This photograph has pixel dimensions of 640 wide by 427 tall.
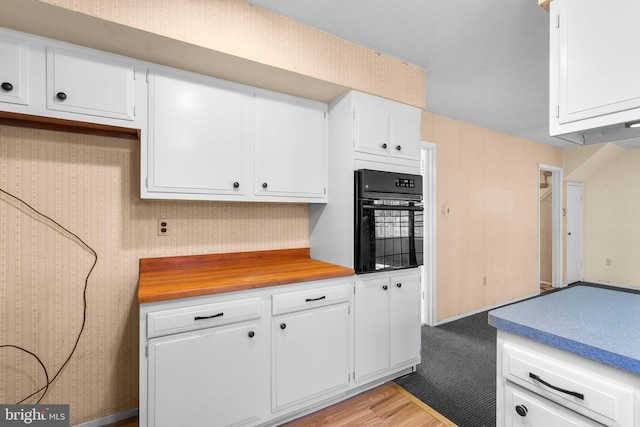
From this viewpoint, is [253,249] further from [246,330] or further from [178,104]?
[178,104]

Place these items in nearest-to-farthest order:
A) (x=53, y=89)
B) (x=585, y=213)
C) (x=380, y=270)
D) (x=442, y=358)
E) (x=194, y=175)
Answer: (x=53, y=89), (x=194, y=175), (x=380, y=270), (x=442, y=358), (x=585, y=213)

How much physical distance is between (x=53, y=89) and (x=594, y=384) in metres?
2.59

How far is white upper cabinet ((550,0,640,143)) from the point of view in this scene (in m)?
1.17

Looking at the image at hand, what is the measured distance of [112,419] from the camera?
188cm

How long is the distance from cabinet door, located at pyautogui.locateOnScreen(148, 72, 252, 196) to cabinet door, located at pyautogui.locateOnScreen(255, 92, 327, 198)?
0.11m

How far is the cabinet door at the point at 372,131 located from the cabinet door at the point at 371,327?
1.01 metres

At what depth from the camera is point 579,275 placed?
5.76m

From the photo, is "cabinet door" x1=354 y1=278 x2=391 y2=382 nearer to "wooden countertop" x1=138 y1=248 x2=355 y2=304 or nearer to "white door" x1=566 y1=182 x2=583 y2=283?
"wooden countertop" x1=138 y1=248 x2=355 y2=304

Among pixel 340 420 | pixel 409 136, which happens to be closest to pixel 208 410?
pixel 340 420

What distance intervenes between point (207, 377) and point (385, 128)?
207 centimetres

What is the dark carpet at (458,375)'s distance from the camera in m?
2.02

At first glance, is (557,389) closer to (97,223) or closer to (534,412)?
(534,412)

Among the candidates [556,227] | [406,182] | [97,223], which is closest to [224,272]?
[97,223]

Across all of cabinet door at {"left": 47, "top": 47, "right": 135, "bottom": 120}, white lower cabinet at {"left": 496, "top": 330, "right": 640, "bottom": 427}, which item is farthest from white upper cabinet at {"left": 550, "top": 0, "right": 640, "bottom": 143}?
cabinet door at {"left": 47, "top": 47, "right": 135, "bottom": 120}
